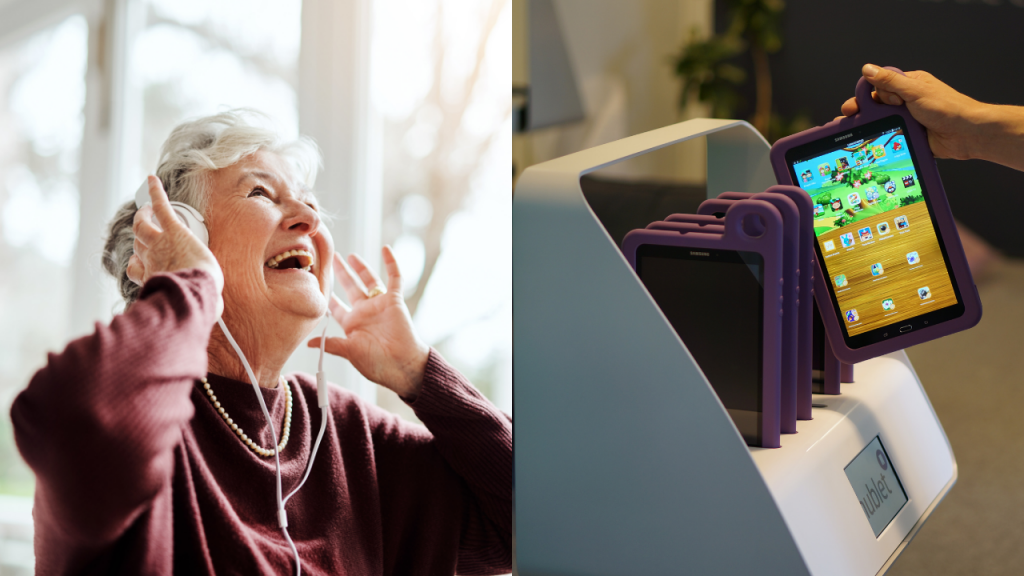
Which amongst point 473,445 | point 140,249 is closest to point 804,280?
point 473,445

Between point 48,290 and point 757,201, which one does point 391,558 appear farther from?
point 48,290

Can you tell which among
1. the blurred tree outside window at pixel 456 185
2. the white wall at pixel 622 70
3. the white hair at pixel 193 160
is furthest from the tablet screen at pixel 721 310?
the white wall at pixel 622 70

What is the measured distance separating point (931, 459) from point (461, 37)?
178cm

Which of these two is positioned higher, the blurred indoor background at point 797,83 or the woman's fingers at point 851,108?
the blurred indoor background at point 797,83

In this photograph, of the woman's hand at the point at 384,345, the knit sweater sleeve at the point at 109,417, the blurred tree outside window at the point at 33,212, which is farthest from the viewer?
the blurred tree outside window at the point at 33,212

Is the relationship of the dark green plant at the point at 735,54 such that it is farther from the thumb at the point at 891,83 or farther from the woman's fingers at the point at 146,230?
the woman's fingers at the point at 146,230

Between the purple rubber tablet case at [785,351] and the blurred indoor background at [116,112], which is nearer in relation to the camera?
the purple rubber tablet case at [785,351]

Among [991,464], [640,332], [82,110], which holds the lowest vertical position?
[991,464]

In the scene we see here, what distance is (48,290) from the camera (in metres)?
2.03

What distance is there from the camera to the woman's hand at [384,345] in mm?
1079

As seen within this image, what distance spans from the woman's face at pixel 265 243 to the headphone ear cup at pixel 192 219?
22 mm

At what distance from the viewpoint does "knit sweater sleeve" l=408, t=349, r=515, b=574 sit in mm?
1063

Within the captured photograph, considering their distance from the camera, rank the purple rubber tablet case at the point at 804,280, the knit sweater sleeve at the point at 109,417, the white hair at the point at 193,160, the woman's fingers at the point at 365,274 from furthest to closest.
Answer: the woman's fingers at the point at 365,274 < the white hair at the point at 193,160 < the purple rubber tablet case at the point at 804,280 < the knit sweater sleeve at the point at 109,417

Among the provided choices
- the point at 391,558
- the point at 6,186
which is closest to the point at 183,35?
the point at 6,186
